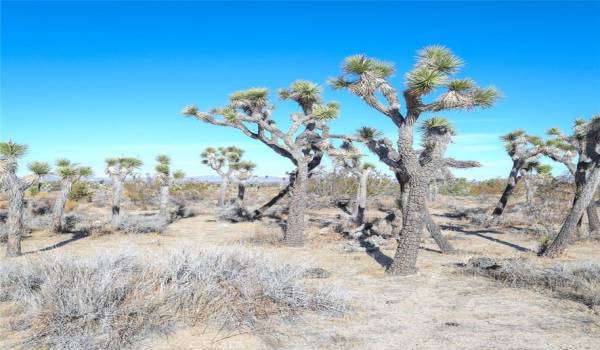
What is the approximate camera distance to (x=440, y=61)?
8.25 m

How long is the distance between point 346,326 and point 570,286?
398 cm

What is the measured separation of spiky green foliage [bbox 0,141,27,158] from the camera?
1018 cm

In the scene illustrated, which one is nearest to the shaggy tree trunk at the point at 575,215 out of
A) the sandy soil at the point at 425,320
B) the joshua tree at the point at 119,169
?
the sandy soil at the point at 425,320

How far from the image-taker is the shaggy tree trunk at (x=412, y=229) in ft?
27.0

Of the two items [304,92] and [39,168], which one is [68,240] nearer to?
[39,168]

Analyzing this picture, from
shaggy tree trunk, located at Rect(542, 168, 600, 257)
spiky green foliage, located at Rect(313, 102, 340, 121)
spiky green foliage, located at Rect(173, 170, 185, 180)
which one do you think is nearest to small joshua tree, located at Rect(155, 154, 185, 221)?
spiky green foliage, located at Rect(173, 170, 185, 180)

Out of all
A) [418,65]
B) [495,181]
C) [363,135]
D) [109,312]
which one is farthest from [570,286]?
[495,181]

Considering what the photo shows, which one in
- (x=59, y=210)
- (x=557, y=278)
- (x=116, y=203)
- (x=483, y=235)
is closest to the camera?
(x=557, y=278)

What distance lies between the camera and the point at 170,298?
533cm

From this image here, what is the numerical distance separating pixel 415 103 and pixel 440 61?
35.6 inches

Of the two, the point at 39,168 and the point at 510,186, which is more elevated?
the point at 510,186

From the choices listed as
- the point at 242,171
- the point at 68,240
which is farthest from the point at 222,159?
the point at 68,240

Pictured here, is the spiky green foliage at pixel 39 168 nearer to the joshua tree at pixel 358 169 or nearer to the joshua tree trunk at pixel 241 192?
the joshua tree at pixel 358 169

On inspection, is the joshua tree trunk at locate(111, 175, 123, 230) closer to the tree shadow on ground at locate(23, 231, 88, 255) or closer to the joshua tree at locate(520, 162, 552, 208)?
the tree shadow on ground at locate(23, 231, 88, 255)
